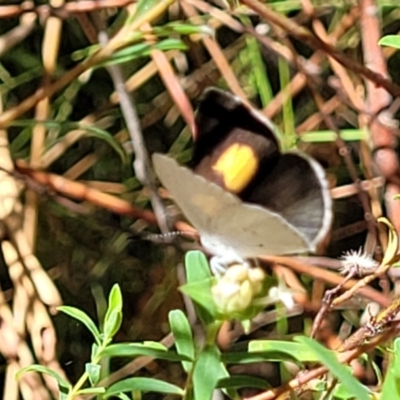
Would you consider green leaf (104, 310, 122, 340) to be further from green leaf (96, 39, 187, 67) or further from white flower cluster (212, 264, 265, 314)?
green leaf (96, 39, 187, 67)

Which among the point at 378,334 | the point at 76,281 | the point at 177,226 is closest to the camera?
the point at 378,334

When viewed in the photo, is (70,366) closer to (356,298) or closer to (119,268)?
(119,268)

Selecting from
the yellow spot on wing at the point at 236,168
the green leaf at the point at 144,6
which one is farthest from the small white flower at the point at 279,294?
the green leaf at the point at 144,6

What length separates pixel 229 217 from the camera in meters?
0.49

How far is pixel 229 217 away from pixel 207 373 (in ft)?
0.33

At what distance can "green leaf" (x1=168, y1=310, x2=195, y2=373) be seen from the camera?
0.45 meters

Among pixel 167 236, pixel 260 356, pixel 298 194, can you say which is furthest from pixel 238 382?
pixel 167 236

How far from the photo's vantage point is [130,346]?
1.43 feet

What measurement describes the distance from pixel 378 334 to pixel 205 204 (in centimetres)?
13

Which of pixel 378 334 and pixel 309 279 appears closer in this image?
pixel 378 334

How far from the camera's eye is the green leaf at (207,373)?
415mm

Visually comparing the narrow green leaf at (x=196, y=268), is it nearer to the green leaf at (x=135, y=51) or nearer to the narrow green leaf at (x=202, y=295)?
the narrow green leaf at (x=202, y=295)

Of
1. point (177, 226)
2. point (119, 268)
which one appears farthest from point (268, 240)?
point (119, 268)

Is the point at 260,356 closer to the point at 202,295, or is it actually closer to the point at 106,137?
the point at 202,295
